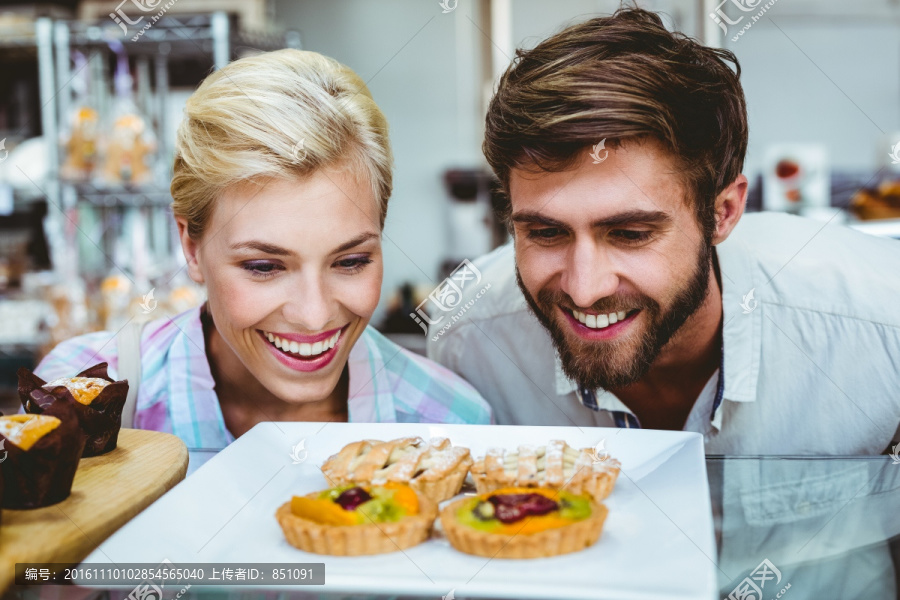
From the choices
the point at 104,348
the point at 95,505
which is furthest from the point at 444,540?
the point at 104,348

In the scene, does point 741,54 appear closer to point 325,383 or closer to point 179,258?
point 179,258

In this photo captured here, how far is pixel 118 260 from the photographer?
3.21m

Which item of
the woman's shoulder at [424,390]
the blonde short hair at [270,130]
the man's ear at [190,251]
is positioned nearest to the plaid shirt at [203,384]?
the woman's shoulder at [424,390]

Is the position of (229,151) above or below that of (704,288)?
above

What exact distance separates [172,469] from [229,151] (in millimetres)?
627

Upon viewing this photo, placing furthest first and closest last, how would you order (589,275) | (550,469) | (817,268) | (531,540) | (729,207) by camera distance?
(817,268) < (729,207) < (589,275) < (550,469) < (531,540)

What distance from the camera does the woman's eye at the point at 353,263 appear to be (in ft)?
4.92

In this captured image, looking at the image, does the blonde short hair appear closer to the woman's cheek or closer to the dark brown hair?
the woman's cheek

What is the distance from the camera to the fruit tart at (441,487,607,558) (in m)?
0.91

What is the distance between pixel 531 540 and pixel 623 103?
0.85 meters

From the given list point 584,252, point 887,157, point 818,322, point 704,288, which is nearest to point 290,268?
point 584,252

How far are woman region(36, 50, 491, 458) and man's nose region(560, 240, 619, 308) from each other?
379mm

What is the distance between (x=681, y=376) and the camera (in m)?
1.87

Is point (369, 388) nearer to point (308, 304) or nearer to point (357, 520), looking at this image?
point (308, 304)
